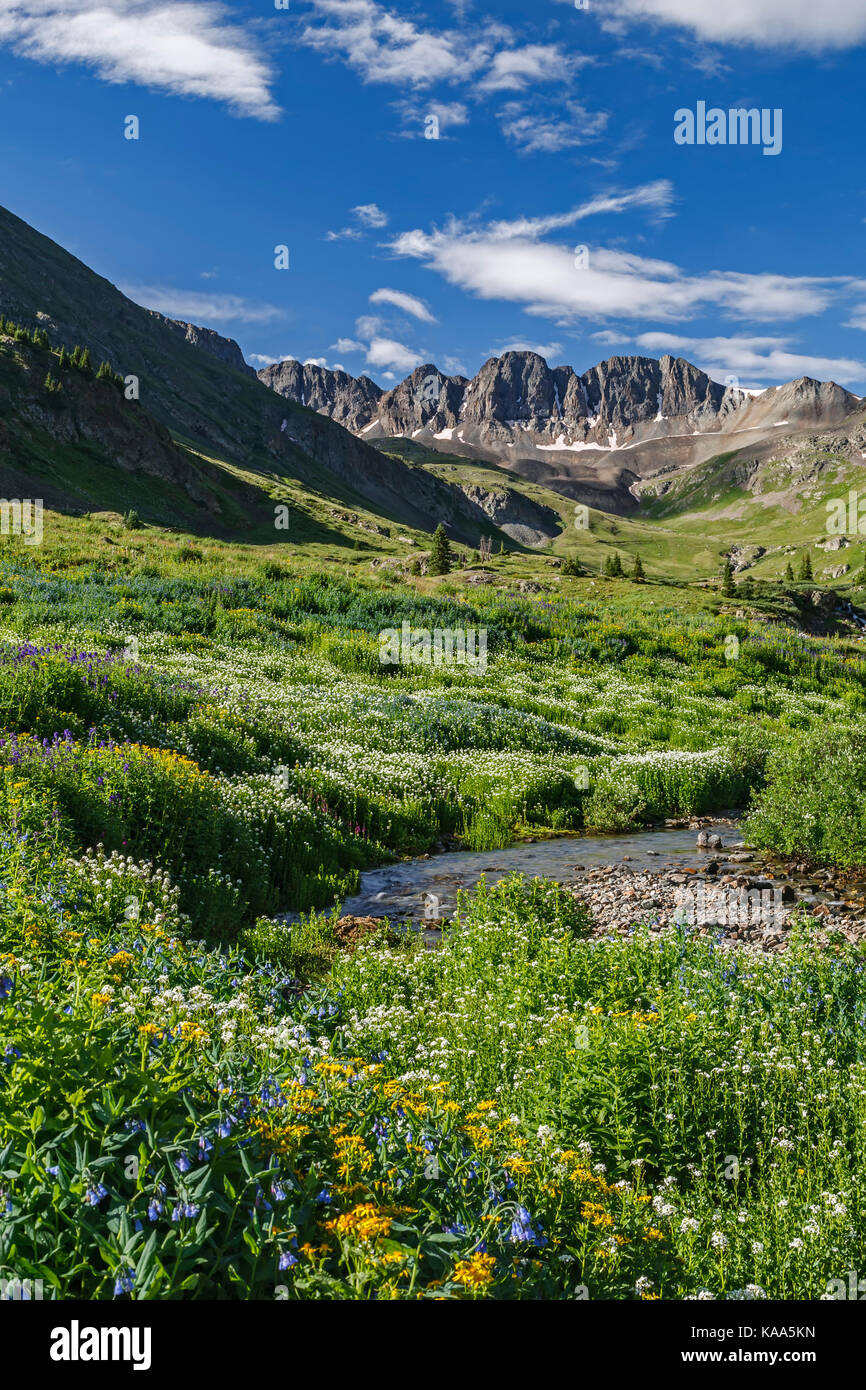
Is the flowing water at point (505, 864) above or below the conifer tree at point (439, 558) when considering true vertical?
below

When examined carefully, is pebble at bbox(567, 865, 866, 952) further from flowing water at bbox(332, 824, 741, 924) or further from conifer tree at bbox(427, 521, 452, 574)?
conifer tree at bbox(427, 521, 452, 574)

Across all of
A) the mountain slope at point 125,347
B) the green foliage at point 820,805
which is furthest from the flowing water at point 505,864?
the mountain slope at point 125,347

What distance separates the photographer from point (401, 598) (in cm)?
3312

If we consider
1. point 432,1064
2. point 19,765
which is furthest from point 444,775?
point 432,1064

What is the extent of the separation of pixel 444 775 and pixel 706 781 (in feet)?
18.6

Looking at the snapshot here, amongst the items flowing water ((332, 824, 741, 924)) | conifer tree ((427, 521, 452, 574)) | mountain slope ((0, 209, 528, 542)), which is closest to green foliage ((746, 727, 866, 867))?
flowing water ((332, 824, 741, 924))

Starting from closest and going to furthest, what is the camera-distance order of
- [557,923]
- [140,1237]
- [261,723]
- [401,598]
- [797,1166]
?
1. [140,1237]
2. [797,1166]
3. [557,923]
4. [261,723]
5. [401,598]

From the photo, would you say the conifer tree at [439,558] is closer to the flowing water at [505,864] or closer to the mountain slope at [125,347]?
the flowing water at [505,864]

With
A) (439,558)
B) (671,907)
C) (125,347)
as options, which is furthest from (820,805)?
(125,347)

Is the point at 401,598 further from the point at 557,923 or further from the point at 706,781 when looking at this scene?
the point at 557,923

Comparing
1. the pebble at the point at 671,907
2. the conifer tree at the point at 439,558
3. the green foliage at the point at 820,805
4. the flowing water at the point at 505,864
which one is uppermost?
the conifer tree at the point at 439,558

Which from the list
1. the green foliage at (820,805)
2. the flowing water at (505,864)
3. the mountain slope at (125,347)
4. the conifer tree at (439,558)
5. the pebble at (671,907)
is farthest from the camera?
the mountain slope at (125,347)

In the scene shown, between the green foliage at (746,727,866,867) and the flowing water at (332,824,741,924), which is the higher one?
the green foliage at (746,727,866,867)

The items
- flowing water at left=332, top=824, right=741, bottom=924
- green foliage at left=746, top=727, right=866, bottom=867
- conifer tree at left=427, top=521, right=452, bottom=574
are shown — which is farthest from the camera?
conifer tree at left=427, top=521, right=452, bottom=574
